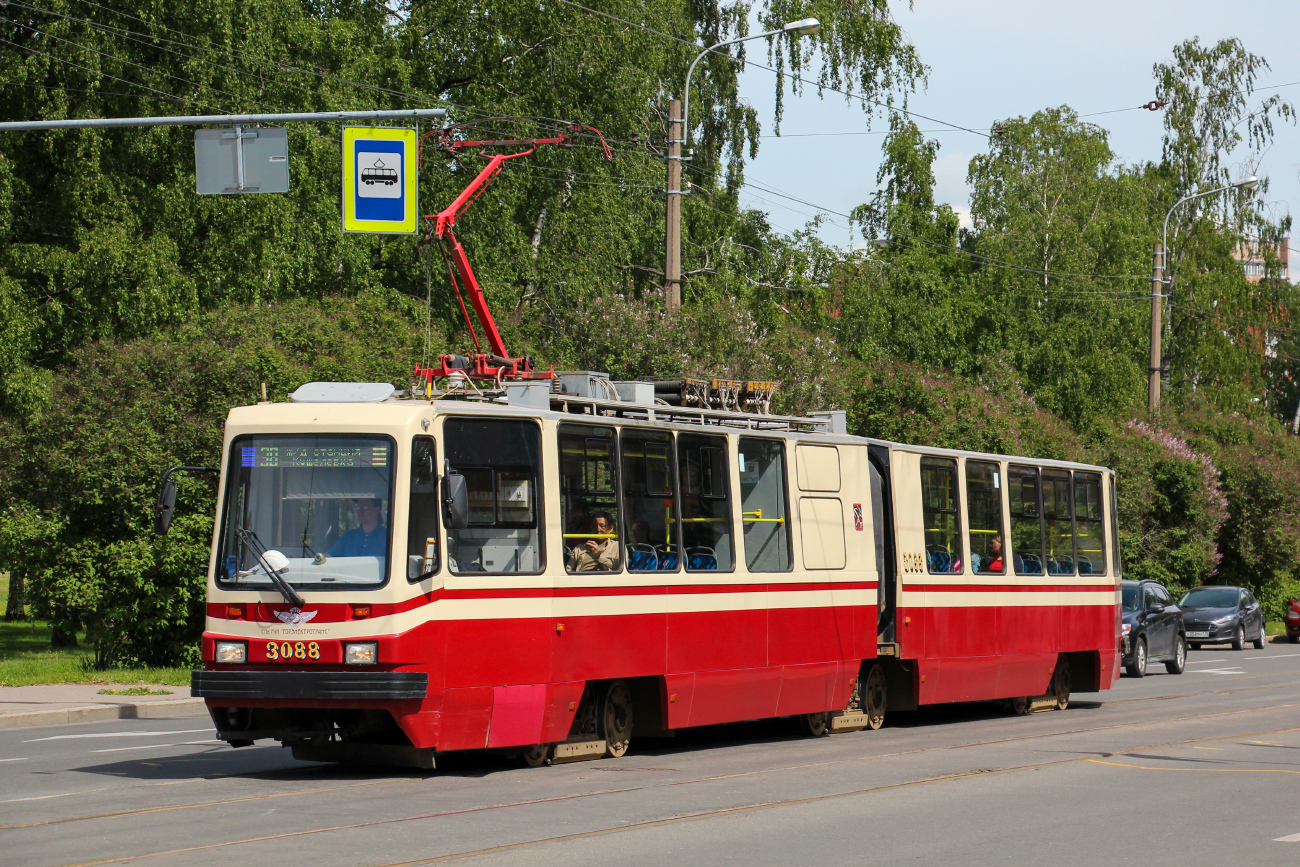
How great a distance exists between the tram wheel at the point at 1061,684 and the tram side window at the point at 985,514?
8.29ft

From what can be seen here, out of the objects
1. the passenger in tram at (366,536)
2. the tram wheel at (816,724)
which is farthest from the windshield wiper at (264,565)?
the tram wheel at (816,724)

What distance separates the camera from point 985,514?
63.2 feet

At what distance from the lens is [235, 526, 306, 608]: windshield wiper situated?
11805mm

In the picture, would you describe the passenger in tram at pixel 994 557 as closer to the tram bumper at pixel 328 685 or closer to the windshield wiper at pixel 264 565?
the tram bumper at pixel 328 685

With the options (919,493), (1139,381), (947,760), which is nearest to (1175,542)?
(1139,381)

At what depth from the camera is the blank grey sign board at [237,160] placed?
1670 centimetres

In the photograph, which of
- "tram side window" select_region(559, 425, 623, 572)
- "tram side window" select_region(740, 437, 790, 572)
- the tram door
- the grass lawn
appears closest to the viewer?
"tram side window" select_region(559, 425, 623, 572)

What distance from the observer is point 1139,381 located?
5569 cm

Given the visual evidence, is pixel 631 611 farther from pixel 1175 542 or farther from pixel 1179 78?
pixel 1179 78

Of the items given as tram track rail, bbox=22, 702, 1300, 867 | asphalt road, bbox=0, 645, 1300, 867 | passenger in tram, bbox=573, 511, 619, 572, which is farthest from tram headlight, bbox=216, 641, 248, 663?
passenger in tram, bbox=573, 511, 619, 572

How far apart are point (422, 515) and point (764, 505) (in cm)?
451

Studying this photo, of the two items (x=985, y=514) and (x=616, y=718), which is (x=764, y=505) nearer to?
(x=616, y=718)

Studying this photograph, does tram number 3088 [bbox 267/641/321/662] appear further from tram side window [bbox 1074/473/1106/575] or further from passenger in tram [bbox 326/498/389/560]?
tram side window [bbox 1074/473/1106/575]

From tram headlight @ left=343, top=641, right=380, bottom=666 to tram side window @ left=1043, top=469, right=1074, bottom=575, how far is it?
1115 cm
